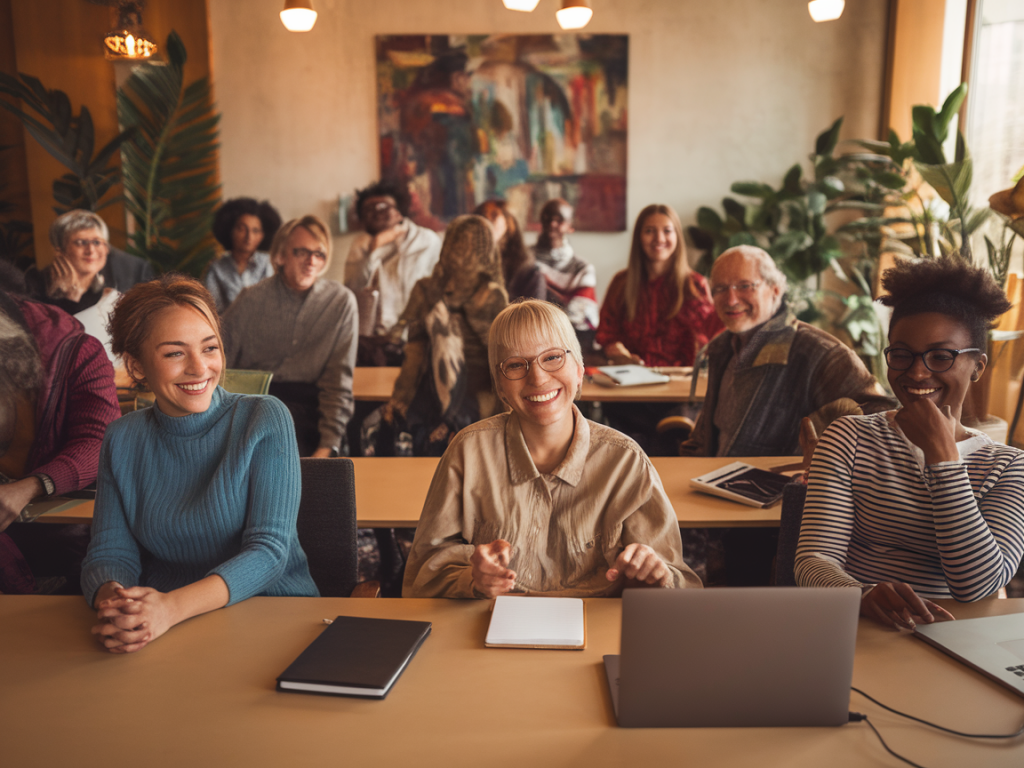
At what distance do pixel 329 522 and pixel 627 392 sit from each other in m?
1.93

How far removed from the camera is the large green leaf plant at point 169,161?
6203 mm

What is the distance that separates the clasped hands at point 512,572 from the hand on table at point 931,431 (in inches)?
21.9

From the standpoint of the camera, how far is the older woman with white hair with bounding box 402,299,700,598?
1.66 meters

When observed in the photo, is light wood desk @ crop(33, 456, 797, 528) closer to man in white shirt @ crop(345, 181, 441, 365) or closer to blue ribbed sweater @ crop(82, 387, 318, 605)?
blue ribbed sweater @ crop(82, 387, 318, 605)

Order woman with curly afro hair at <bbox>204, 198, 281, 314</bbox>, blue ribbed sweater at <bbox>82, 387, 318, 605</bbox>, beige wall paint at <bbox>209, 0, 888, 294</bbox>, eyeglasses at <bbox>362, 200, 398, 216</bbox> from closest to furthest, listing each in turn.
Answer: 1. blue ribbed sweater at <bbox>82, 387, 318, 605</bbox>
2. woman with curly afro hair at <bbox>204, 198, 281, 314</bbox>
3. eyeglasses at <bbox>362, 200, 398, 216</bbox>
4. beige wall paint at <bbox>209, 0, 888, 294</bbox>

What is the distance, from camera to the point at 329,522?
193cm

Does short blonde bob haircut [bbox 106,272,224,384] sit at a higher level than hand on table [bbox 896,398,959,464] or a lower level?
higher

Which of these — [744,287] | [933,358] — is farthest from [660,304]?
[933,358]

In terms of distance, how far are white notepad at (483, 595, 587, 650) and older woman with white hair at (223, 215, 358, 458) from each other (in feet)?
6.72

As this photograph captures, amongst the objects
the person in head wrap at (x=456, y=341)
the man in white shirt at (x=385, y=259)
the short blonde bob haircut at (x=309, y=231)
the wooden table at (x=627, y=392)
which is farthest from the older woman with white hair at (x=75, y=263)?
the man in white shirt at (x=385, y=259)

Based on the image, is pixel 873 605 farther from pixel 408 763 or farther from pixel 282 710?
pixel 282 710

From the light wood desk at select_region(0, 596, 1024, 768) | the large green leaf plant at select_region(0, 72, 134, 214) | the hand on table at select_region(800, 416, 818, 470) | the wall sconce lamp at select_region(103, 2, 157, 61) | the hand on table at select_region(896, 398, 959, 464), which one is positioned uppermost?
the wall sconce lamp at select_region(103, 2, 157, 61)

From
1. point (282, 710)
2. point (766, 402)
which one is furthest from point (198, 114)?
point (282, 710)

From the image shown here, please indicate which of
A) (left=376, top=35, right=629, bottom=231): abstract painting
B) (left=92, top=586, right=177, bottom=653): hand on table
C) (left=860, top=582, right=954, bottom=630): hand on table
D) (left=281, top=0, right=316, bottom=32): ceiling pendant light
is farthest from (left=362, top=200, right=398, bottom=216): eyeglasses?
(left=860, top=582, right=954, bottom=630): hand on table
